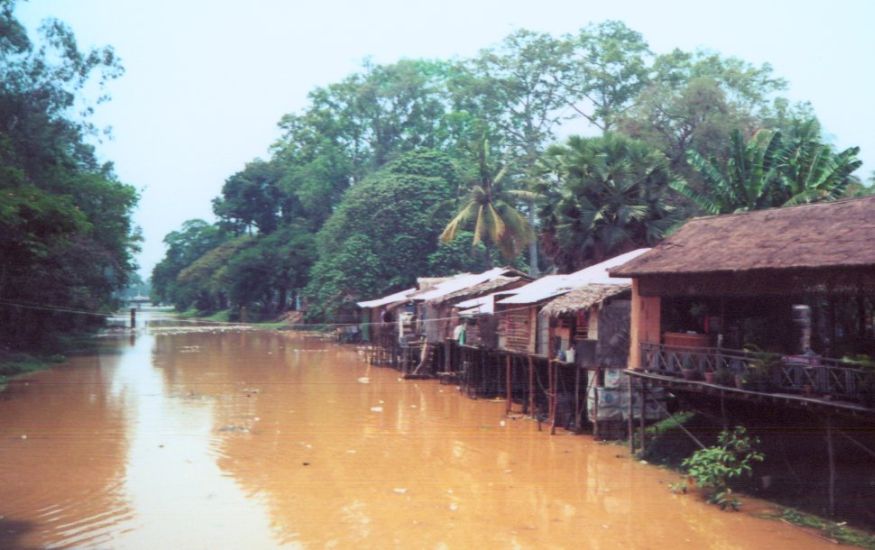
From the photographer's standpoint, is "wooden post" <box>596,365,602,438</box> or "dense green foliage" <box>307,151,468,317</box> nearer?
"wooden post" <box>596,365,602,438</box>

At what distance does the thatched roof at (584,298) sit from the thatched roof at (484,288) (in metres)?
8.96

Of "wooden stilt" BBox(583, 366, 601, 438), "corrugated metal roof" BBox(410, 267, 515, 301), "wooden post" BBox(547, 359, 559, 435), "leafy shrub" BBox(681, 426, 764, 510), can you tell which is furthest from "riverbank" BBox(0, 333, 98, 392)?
"leafy shrub" BBox(681, 426, 764, 510)

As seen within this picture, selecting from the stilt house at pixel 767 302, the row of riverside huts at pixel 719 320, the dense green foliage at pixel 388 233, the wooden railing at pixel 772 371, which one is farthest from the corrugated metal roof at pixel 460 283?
the wooden railing at pixel 772 371

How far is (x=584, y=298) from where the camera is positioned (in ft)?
56.2

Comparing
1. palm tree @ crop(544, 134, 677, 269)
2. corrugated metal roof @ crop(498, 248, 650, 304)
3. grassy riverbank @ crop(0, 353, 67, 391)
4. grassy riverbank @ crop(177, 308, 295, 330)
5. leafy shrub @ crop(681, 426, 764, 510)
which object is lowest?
leafy shrub @ crop(681, 426, 764, 510)

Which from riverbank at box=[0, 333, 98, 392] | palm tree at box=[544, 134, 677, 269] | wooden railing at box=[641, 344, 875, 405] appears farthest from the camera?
riverbank at box=[0, 333, 98, 392]

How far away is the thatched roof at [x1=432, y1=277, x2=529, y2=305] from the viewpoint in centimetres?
2664

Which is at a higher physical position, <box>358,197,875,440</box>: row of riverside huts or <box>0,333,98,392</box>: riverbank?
<box>358,197,875,440</box>: row of riverside huts

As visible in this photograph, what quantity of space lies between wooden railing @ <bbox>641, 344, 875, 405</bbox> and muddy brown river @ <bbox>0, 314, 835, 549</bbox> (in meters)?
1.99

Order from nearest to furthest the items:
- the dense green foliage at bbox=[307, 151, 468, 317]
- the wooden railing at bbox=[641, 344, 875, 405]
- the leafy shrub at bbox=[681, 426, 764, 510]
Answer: the wooden railing at bbox=[641, 344, 875, 405] < the leafy shrub at bbox=[681, 426, 764, 510] < the dense green foliage at bbox=[307, 151, 468, 317]

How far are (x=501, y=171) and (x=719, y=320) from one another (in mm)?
21468

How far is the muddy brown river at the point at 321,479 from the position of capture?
1116 centimetres

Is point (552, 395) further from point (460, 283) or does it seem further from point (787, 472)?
point (460, 283)

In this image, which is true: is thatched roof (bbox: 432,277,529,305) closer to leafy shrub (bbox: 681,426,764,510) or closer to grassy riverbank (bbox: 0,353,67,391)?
leafy shrub (bbox: 681,426,764,510)
